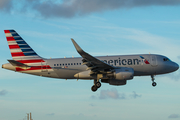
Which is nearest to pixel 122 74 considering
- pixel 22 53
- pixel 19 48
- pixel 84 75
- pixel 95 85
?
pixel 95 85

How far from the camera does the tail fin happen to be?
49812 mm

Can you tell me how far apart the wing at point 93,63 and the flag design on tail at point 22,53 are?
731 centimetres

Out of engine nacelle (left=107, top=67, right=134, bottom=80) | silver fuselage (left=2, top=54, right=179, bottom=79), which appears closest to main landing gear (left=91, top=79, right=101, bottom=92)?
silver fuselage (left=2, top=54, right=179, bottom=79)

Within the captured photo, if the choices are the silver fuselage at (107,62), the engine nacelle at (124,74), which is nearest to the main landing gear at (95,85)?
the silver fuselage at (107,62)

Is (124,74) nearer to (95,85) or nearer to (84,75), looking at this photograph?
(95,85)

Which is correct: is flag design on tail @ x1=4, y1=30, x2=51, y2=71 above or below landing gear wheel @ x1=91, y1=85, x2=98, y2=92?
above

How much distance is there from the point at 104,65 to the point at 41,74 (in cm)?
1070

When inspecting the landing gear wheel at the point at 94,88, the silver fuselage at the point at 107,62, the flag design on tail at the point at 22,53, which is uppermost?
the flag design on tail at the point at 22,53

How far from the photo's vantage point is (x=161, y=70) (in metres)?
48.7

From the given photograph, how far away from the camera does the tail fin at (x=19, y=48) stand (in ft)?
163

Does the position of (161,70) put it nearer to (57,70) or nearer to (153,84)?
(153,84)

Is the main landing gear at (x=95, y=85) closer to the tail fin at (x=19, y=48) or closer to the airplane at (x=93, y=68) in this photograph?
the airplane at (x=93, y=68)

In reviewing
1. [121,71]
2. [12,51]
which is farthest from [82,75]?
[12,51]

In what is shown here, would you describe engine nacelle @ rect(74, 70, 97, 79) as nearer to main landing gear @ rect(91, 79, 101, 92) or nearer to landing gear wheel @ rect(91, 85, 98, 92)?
main landing gear @ rect(91, 79, 101, 92)
